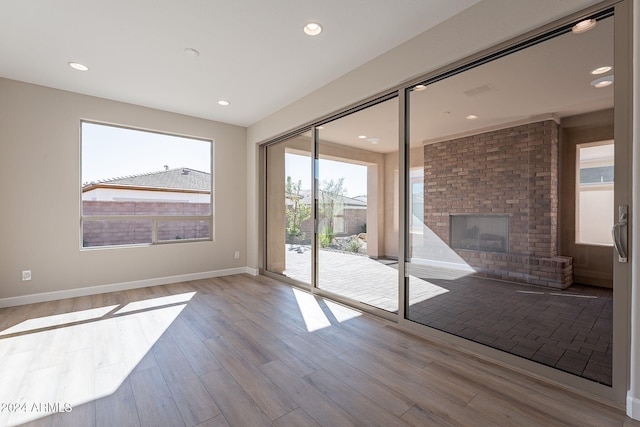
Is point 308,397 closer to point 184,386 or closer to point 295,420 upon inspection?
point 295,420

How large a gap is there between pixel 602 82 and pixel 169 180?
527 centimetres

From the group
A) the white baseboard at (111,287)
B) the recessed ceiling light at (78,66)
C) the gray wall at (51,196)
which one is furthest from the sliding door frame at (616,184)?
the gray wall at (51,196)

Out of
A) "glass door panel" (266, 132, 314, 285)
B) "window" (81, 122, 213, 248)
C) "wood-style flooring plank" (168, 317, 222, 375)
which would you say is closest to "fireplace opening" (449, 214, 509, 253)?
"glass door panel" (266, 132, 314, 285)

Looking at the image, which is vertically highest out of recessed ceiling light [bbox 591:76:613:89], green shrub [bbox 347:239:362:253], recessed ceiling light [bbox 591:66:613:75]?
recessed ceiling light [bbox 591:66:613:75]

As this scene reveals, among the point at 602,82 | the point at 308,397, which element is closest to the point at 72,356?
the point at 308,397

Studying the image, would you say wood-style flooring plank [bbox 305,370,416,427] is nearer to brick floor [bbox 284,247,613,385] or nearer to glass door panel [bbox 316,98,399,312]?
brick floor [bbox 284,247,613,385]

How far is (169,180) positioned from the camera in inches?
189

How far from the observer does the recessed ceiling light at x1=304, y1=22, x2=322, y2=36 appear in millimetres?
2536

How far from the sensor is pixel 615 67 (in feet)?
5.73

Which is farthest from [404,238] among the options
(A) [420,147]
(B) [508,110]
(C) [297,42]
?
(C) [297,42]

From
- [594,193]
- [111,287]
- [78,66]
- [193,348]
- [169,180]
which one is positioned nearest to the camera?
[594,193]

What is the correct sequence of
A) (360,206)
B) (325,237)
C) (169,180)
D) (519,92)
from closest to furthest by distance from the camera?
(519,92) → (360,206) → (325,237) → (169,180)

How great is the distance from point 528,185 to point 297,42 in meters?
2.39

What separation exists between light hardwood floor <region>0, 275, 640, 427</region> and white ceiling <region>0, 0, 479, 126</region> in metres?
2.82
